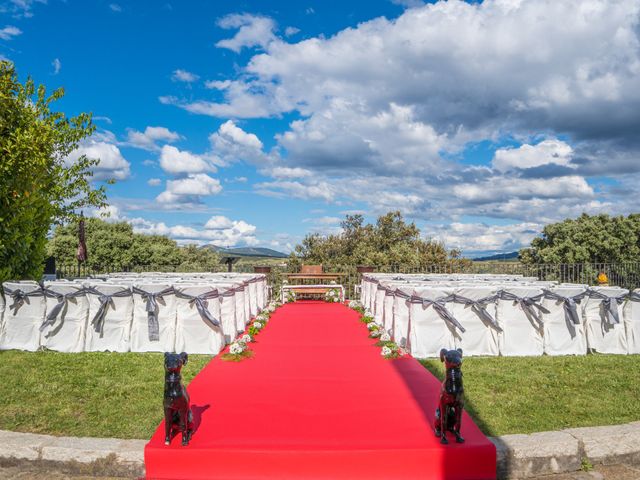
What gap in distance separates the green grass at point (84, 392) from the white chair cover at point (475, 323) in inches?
148

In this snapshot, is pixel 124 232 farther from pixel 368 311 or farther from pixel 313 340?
pixel 313 340

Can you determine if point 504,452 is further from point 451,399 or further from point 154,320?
point 154,320

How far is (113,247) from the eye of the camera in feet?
95.7

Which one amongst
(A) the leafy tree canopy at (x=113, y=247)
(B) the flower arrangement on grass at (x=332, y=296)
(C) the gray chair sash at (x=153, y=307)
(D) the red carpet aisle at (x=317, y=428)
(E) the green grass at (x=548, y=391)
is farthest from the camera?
(A) the leafy tree canopy at (x=113, y=247)

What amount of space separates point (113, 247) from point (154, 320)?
972 inches

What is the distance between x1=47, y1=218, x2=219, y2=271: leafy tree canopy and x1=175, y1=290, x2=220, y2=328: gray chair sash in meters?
20.1

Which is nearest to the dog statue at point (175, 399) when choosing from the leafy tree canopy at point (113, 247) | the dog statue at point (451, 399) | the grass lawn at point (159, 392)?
the grass lawn at point (159, 392)

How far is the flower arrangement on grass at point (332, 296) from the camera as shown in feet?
49.2

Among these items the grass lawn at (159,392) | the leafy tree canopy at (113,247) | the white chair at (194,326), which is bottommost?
the grass lawn at (159,392)

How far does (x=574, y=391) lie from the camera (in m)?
5.04

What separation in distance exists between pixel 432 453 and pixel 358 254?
17.0 metres

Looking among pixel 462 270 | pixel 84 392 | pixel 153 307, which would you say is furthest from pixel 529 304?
pixel 462 270

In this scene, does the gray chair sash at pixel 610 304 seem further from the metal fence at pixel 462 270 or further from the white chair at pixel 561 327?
the metal fence at pixel 462 270

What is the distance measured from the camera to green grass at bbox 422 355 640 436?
4121mm
